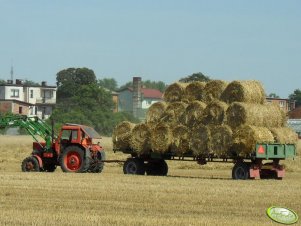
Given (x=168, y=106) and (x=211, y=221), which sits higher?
(x=168, y=106)

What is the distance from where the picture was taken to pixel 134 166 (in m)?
36.0

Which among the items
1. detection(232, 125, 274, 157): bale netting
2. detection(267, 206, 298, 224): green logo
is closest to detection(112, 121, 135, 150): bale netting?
detection(232, 125, 274, 157): bale netting

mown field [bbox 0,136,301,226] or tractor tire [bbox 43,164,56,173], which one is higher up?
tractor tire [bbox 43,164,56,173]

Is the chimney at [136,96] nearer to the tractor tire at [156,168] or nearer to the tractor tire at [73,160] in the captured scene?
the tractor tire at [156,168]

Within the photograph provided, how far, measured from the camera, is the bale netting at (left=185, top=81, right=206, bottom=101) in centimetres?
3428

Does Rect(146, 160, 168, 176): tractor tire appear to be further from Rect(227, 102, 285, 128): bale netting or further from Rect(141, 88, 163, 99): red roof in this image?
Rect(141, 88, 163, 99): red roof

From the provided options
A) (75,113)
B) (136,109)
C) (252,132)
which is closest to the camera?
(252,132)

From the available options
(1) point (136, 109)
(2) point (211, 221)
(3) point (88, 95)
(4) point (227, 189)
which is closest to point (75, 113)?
(3) point (88, 95)

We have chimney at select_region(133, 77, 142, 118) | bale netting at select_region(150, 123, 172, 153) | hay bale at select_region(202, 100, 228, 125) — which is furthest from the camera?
chimney at select_region(133, 77, 142, 118)

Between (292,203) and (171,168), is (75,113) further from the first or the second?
(292,203)

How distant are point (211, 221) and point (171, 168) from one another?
24.1 metres

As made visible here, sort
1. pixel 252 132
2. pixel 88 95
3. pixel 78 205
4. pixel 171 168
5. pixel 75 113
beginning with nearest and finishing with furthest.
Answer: pixel 78 205
pixel 252 132
pixel 171 168
pixel 75 113
pixel 88 95

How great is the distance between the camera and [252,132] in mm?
31859

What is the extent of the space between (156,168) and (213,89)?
4.75 m
